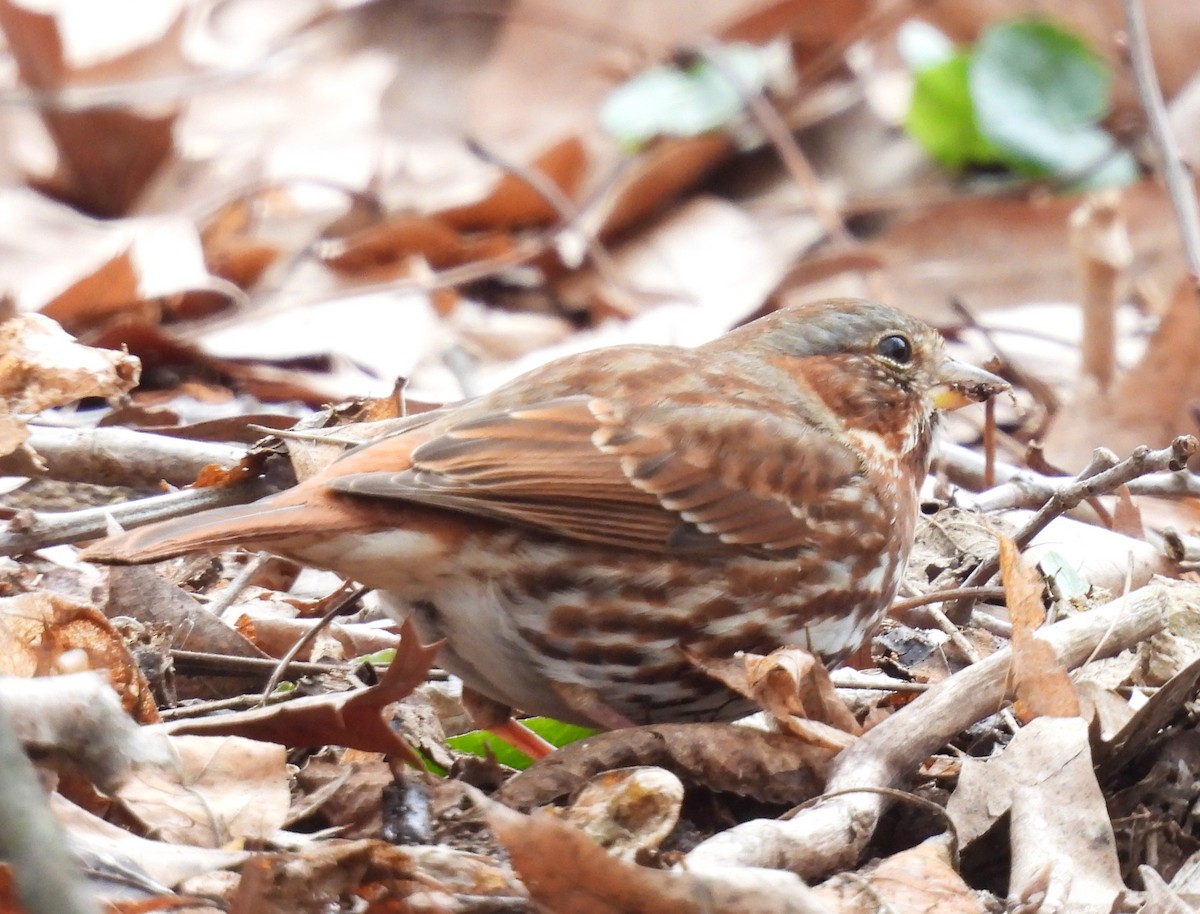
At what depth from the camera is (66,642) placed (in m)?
2.85

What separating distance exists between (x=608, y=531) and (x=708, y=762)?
21.9 inches

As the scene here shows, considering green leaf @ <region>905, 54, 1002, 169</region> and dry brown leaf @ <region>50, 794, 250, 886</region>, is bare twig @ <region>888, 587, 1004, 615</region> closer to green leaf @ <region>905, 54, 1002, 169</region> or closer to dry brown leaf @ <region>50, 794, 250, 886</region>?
dry brown leaf @ <region>50, 794, 250, 886</region>

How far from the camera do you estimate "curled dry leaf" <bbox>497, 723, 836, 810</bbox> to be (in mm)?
2743

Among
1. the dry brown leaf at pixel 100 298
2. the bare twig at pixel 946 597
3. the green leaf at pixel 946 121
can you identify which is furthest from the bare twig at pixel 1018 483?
the green leaf at pixel 946 121

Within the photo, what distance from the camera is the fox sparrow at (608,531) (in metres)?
3.04

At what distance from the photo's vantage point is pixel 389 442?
10.5 ft

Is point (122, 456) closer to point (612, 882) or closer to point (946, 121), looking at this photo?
point (612, 882)

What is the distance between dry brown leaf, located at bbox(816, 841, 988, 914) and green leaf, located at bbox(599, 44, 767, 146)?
5216 mm

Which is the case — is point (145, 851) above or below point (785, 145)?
above

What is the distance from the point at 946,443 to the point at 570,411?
1.68 m

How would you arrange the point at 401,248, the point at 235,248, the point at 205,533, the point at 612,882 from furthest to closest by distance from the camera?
the point at 401,248 → the point at 235,248 → the point at 205,533 → the point at 612,882

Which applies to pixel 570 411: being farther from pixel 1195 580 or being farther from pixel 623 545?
pixel 1195 580

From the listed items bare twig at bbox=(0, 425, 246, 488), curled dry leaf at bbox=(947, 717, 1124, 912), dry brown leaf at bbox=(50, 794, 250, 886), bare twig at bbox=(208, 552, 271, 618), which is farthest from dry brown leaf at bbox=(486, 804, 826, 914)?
bare twig at bbox=(0, 425, 246, 488)

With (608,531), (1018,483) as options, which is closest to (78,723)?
(608,531)
